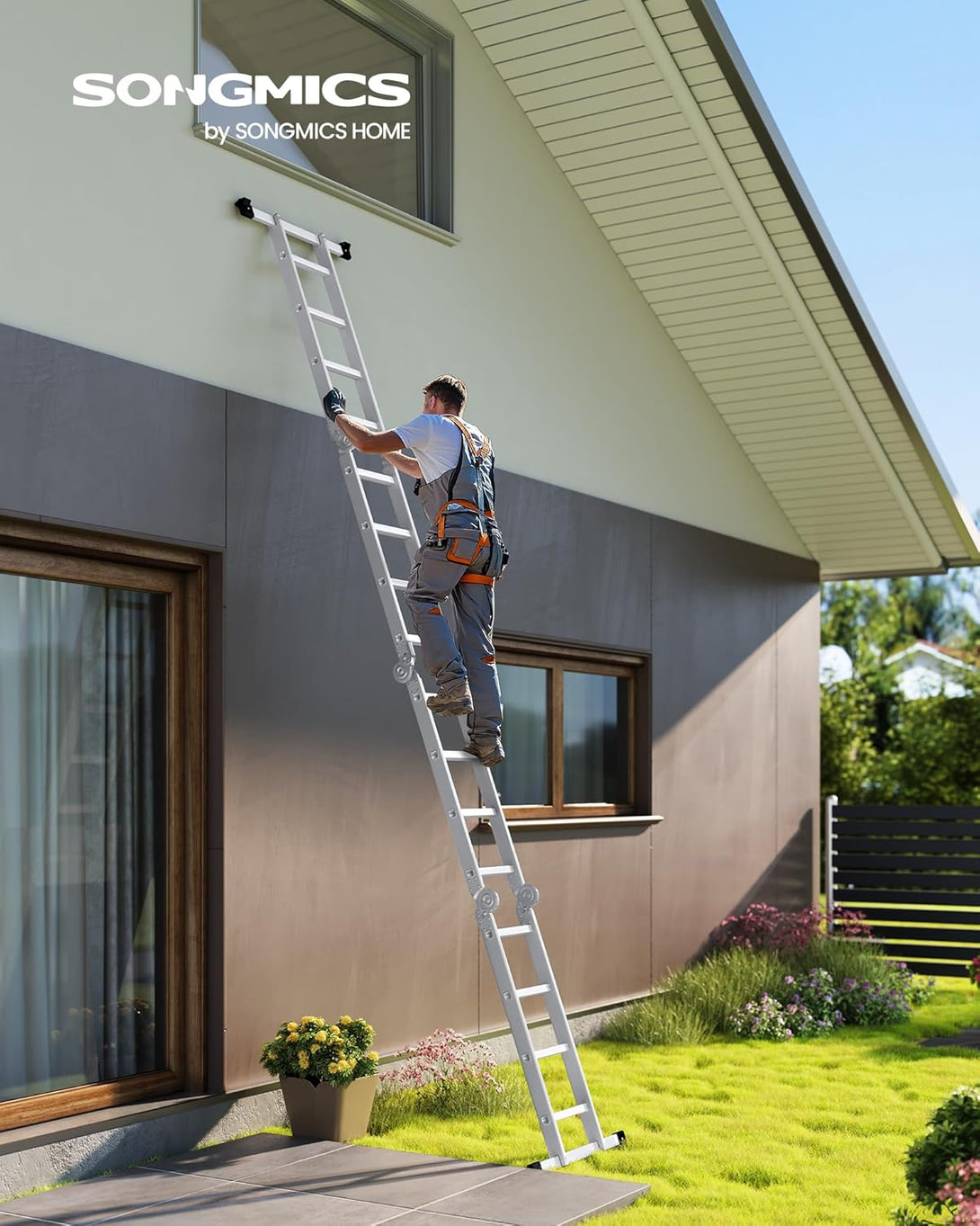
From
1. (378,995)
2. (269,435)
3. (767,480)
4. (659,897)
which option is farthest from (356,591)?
(767,480)

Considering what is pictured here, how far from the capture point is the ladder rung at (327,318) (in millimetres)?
6395

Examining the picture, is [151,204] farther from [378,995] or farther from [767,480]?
[767,480]

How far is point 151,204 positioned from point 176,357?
62 centimetres

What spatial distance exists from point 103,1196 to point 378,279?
4.28 meters

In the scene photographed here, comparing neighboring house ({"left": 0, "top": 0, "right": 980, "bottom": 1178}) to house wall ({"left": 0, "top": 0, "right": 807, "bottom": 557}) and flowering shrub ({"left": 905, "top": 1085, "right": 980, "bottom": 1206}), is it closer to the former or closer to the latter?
house wall ({"left": 0, "top": 0, "right": 807, "bottom": 557})

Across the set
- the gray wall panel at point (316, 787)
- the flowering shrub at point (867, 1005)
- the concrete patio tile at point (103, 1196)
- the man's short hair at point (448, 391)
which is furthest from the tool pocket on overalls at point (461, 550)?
the flowering shrub at point (867, 1005)

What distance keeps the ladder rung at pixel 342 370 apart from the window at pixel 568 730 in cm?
200

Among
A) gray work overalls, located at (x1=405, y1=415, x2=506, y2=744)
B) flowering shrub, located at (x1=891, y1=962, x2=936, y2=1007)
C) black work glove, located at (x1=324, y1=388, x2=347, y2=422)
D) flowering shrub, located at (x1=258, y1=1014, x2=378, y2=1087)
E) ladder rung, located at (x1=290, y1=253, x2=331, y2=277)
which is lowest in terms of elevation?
flowering shrub, located at (x1=891, y1=962, x2=936, y2=1007)

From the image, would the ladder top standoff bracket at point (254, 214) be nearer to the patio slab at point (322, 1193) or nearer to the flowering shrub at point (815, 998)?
the patio slab at point (322, 1193)

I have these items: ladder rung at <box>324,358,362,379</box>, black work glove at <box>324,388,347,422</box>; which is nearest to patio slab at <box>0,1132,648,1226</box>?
black work glove at <box>324,388,347,422</box>

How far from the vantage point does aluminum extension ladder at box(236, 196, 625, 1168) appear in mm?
5461

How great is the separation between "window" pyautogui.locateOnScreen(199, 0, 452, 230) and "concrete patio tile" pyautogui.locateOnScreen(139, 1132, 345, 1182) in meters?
4.17

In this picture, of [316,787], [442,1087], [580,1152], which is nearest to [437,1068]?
[442,1087]

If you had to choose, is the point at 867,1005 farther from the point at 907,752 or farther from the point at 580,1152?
the point at 907,752
